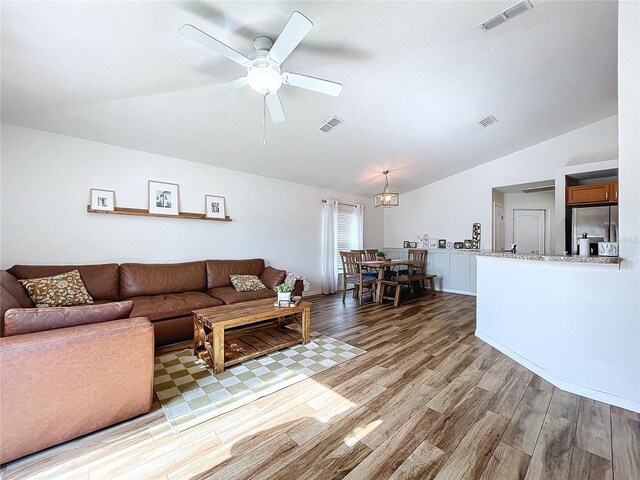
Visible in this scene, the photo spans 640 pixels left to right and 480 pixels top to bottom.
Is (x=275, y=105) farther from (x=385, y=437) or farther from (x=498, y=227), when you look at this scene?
(x=498, y=227)

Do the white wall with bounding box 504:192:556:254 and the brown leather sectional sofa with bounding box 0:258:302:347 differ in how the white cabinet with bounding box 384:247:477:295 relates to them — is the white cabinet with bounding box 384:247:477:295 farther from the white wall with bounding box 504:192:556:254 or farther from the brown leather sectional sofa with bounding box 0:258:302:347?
the brown leather sectional sofa with bounding box 0:258:302:347

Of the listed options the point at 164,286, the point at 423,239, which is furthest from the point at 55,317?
the point at 423,239

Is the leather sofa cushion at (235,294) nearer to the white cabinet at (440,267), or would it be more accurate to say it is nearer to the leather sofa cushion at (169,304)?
the leather sofa cushion at (169,304)

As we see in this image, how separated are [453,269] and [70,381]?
254 inches

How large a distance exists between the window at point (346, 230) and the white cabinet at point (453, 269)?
2.01 meters

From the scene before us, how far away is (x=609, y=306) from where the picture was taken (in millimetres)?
Answer: 1936

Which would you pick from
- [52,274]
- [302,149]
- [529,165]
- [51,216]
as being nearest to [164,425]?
[52,274]

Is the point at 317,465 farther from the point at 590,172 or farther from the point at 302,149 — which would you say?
the point at 590,172

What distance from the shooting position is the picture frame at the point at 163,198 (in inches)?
148

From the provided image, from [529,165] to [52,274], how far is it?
301 inches

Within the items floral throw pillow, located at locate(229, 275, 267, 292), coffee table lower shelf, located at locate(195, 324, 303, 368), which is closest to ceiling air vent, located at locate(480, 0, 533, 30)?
coffee table lower shelf, located at locate(195, 324, 303, 368)

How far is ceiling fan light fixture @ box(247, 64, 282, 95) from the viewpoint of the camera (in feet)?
6.13

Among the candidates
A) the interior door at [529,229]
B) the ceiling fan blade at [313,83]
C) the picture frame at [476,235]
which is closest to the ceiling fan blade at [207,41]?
the ceiling fan blade at [313,83]

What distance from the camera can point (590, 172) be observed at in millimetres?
3986
